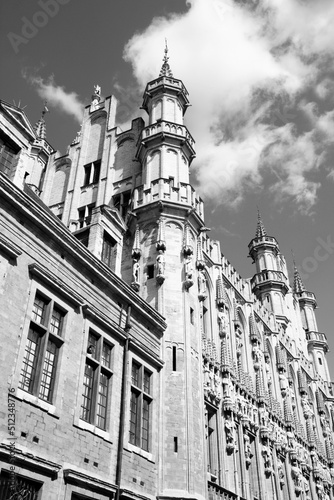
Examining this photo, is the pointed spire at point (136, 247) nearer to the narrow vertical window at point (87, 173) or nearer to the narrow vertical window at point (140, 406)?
the narrow vertical window at point (140, 406)

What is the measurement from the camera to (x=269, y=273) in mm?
54375

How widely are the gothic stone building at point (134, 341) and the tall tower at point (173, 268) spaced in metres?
0.08

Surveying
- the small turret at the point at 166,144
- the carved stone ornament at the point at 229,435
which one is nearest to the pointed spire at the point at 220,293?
the small turret at the point at 166,144

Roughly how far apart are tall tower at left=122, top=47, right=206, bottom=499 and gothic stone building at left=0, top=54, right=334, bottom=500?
78 mm

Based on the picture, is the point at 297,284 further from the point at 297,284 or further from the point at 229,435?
the point at 229,435

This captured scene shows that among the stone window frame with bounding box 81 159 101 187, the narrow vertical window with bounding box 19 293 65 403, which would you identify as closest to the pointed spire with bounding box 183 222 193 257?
the stone window frame with bounding box 81 159 101 187

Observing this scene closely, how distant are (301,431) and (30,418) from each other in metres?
30.7

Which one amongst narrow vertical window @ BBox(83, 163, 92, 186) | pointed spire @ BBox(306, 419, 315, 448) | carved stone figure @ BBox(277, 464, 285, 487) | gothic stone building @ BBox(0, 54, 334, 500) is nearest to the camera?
gothic stone building @ BBox(0, 54, 334, 500)

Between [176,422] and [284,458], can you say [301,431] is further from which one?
[176,422]

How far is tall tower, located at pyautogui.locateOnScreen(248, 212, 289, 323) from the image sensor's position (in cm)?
5275

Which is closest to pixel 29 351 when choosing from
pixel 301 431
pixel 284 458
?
pixel 284 458

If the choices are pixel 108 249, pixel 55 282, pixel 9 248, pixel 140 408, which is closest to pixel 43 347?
pixel 55 282

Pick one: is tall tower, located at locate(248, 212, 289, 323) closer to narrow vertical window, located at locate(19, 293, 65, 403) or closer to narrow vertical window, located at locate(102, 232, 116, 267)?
narrow vertical window, located at locate(102, 232, 116, 267)

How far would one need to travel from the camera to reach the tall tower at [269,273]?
173ft
